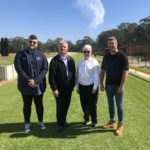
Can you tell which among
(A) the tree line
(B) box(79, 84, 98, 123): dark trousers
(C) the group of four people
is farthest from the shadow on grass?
(A) the tree line

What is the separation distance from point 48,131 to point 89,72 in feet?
5.51

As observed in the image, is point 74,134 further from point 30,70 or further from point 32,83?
point 30,70

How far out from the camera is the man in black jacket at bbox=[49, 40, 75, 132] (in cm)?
318

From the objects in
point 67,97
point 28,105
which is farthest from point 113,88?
point 28,105

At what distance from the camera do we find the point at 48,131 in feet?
11.4

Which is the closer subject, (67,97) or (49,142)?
(49,142)

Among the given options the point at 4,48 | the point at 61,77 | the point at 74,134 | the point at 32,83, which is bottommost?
the point at 74,134

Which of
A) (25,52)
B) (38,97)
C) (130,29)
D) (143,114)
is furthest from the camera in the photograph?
(130,29)

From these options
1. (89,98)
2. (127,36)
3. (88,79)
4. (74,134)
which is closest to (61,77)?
(88,79)

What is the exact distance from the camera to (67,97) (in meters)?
3.48

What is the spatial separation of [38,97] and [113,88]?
168 cm

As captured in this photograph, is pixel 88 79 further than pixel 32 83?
Yes

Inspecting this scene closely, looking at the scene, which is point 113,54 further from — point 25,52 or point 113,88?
point 25,52

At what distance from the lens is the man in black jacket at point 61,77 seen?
3.18 m
